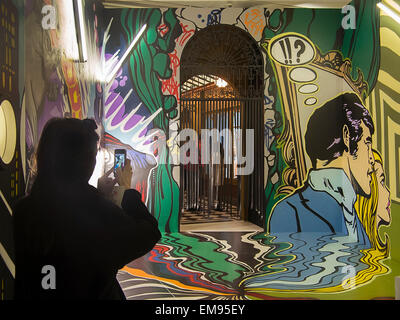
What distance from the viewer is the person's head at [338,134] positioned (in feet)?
18.0

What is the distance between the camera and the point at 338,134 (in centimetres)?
595

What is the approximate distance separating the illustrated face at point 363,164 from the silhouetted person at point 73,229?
4.08 meters

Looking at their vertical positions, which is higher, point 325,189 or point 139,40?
point 139,40

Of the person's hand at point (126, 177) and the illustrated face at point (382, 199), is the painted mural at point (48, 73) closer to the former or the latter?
the person's hand at point (126, 177)

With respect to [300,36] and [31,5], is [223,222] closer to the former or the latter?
[300,36]

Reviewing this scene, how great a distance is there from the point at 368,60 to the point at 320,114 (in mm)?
1107

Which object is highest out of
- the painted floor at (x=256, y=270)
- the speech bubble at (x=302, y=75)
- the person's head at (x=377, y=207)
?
the speech bubble at (x=302, y=75)

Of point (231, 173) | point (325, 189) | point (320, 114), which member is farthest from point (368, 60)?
point (231, 173)

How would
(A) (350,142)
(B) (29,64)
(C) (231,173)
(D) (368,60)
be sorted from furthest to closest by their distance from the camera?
(C) (231,173) < (A) (350,142) < (D) (368,60) < (B) (29,64)

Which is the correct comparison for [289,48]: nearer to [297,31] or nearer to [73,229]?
[297,31]

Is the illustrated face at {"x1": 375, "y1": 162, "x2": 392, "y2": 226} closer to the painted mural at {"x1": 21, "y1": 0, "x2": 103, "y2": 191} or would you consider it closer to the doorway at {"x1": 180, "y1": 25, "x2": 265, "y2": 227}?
the doorway at {"x1": 180, "y1": 25, "x2": 265, "y2": 227}

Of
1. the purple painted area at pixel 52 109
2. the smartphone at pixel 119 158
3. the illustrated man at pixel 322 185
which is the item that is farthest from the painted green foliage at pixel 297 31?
the purple painted area at pixel 52 109

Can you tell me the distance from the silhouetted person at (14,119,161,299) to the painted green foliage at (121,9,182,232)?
3778 millimetres

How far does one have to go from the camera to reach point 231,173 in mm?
7234
